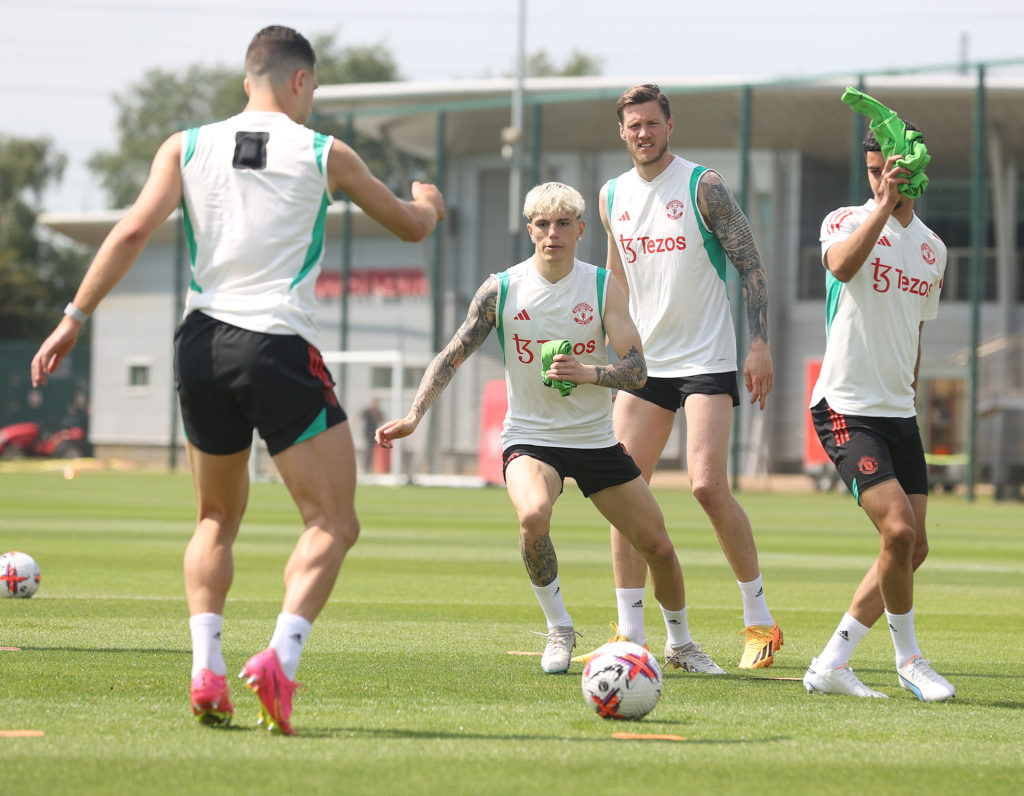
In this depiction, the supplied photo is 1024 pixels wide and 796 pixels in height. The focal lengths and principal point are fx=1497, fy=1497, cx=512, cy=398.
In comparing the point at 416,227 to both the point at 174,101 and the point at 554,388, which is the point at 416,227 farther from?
the point at 174,101

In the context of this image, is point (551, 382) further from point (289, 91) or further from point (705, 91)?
point (705, 91)

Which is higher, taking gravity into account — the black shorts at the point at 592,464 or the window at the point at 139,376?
the window at the point at 139,376

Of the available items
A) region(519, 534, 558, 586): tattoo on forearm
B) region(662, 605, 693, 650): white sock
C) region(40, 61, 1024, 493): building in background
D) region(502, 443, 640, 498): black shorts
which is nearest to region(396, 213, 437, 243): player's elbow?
region(502, 443, 640, 498): black shorts

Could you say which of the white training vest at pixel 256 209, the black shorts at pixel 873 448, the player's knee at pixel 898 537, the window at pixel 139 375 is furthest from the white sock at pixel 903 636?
the window at pixel 139 375

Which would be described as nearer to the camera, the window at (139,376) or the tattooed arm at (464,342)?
the tattooed arm at (464,342)

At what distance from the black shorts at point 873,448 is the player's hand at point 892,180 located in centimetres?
88

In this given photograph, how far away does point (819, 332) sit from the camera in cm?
4134

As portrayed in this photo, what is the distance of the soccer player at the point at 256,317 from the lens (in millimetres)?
4672

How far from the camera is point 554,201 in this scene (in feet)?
20.7

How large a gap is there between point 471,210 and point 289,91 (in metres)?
38.4

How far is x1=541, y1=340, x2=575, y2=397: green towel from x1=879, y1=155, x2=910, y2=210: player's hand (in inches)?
53.2

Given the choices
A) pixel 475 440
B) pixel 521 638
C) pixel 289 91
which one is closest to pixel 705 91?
pixel 475 440

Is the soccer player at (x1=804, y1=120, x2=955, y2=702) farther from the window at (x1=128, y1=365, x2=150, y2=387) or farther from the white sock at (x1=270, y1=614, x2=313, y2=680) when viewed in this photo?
the window at (x1=128, y1=365, x2=150, y2=387)

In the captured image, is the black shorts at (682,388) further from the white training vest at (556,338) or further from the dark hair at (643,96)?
the dark hair at (643,96)
